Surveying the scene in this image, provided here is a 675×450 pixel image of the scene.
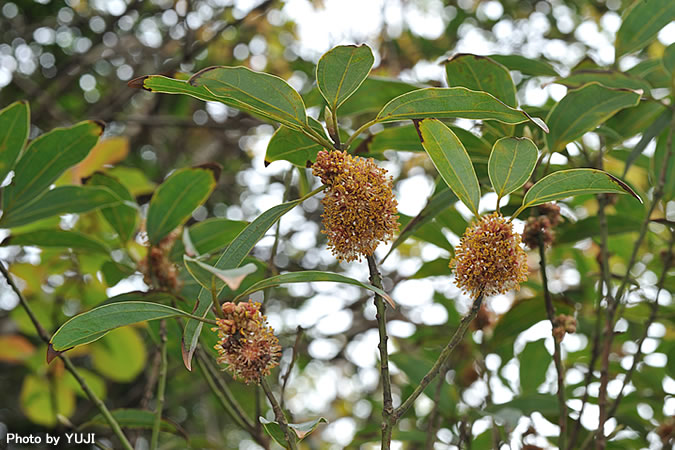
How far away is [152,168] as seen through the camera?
2340mm

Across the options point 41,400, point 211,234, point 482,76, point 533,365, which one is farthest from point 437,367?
point 41,400

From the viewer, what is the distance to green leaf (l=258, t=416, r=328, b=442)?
1.63 ft

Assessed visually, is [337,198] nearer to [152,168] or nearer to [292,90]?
[292,90]

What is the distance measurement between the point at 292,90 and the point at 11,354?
1.44 metres

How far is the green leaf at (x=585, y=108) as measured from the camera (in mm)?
697

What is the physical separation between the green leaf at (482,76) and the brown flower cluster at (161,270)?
49cm

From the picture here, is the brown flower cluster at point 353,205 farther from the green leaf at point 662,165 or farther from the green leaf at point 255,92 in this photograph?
the green leaf at point 662,165

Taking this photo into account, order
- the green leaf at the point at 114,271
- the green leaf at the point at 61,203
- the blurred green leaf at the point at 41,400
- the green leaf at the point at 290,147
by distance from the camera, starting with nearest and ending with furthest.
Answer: the green leaf at the point at 290,147 → the green leaf at the point at 61,203 → the green leaf at the point at 114,271 → the blurred green leaf at the point at 41,400

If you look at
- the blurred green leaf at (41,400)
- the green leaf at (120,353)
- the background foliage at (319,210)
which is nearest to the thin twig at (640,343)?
the background foliage at (319,210)

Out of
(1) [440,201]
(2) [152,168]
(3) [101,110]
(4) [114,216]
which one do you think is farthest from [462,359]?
(2) [152,168]

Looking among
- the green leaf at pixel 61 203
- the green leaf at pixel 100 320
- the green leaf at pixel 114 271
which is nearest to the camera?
the green leaf at pixel 100 320

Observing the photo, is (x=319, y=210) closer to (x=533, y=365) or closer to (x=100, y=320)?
(x=533, y=365)

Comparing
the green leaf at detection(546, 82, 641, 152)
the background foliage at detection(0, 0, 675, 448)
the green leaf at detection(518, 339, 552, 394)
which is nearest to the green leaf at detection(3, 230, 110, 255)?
the background foliage at detection(0, 0, 675, 448)

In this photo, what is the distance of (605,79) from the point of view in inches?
32.3
